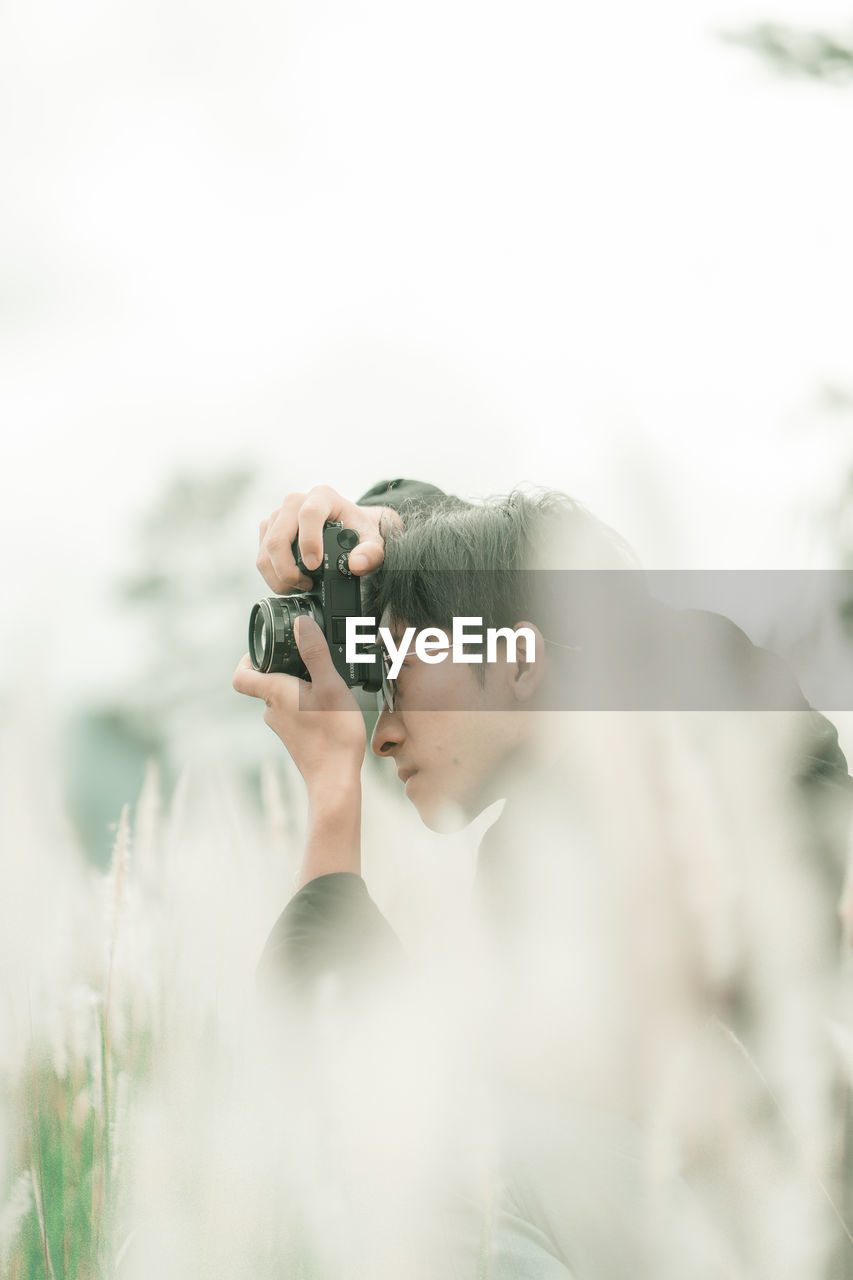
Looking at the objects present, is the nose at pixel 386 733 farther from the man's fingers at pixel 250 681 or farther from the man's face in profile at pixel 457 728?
the man's fingers at pixel 250 681

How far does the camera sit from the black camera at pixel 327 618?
1059 millimetres

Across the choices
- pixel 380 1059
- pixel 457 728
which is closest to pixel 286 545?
pixel 457 728

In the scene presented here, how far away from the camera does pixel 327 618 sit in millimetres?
1073

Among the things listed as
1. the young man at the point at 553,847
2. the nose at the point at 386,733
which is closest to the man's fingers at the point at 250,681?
the young man at the point at 553,847

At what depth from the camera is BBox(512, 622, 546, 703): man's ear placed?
42.1 inches

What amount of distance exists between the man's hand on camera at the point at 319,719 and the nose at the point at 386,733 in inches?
2.3

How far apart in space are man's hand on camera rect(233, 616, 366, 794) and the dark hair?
93mm

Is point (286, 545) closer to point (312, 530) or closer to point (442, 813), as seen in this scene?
point (312, 530)

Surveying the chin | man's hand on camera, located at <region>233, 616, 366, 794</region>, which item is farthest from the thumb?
the chin

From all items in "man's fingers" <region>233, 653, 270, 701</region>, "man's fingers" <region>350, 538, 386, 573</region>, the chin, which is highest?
"man's fingers" <region>350, 538, 386, 573</region>

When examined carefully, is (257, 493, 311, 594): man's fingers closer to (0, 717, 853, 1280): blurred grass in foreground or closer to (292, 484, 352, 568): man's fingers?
(292, 484, 352, 568): man's fingers

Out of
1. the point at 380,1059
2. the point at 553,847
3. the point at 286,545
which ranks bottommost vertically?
the point at 380,1059

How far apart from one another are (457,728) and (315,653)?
16 centimetres

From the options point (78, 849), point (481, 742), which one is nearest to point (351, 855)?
point (481, 742)
